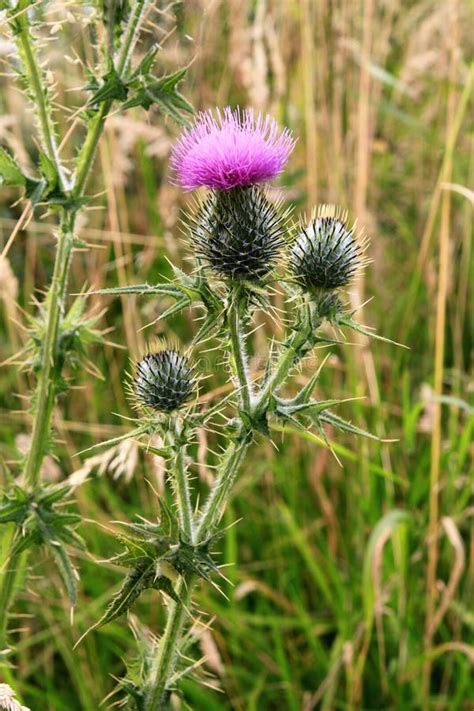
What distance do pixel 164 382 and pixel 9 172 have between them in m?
0.69

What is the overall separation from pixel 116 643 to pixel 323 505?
38.6 inches

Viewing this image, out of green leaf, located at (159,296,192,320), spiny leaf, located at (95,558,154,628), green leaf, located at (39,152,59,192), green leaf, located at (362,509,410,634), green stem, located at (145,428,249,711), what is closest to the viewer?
spiny leaf, located at (95,558,154,628)

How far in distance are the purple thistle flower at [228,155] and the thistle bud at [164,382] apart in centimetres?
42

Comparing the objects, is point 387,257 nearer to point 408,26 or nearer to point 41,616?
point 408,26

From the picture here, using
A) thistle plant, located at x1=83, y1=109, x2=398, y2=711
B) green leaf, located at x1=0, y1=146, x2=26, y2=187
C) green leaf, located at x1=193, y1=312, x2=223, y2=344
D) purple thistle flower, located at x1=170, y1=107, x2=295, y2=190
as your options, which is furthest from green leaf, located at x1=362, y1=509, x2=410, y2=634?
green leaf, located at x1=0, y1=146, x2=26, y2=187

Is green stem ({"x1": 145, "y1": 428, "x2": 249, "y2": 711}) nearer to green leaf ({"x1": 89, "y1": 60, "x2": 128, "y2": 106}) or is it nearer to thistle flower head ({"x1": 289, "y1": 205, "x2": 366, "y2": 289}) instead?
thistle flower head ({"x1": 289, "y1": 205, "x2": 366, "y2": 289})

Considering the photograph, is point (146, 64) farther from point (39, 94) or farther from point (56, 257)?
point (56, 257)

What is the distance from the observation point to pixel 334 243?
2.09m

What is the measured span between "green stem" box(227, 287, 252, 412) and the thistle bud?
0.14 metres

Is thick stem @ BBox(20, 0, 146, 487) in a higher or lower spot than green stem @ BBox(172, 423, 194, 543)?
higher

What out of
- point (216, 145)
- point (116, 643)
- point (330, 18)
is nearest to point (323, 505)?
point (116, 643)

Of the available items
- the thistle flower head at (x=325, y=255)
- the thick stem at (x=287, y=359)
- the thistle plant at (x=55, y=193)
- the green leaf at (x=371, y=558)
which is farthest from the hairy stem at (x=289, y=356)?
the green leaf at (x=371, y=558)

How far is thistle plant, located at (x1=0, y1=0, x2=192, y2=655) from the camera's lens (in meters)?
2.20

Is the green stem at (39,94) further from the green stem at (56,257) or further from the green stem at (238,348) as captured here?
the green stem at (238,348)
